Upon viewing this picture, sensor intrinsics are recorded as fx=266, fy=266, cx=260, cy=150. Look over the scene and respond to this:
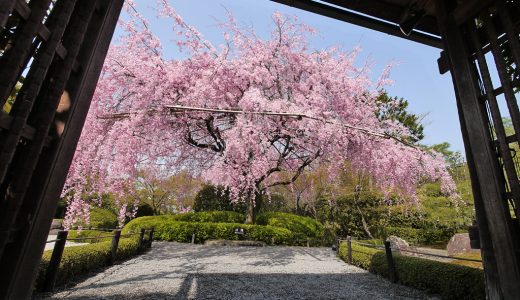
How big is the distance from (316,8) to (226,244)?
11.5 m

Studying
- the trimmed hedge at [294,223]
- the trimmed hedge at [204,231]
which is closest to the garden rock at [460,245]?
the trimmed hedge at [294,223]

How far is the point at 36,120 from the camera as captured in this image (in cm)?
146

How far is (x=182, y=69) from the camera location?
354 inches

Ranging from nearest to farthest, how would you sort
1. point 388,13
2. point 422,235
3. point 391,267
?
1. point 388,13
2. point 391,267
3. point 422,235

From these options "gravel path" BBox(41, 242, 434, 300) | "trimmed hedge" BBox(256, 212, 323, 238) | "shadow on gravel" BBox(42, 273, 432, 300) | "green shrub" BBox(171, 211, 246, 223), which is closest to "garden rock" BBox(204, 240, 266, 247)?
"green shrub" BBox(171, 211, 246, 223)

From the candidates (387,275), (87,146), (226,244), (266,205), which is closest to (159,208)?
(266,205)

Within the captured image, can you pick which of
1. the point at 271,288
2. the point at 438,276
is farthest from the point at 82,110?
the point at 438,276

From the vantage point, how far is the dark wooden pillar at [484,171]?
6.88ft

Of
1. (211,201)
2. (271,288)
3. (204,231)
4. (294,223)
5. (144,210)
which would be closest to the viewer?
(271,288)

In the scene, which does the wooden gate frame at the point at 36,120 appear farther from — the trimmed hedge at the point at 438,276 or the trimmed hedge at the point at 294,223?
the trimmed hedge at the point at 294,223

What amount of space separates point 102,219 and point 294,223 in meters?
11.4

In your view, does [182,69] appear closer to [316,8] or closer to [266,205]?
[316,8]

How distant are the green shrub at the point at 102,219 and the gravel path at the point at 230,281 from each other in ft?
27.3

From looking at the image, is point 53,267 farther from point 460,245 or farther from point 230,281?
point 460,245
